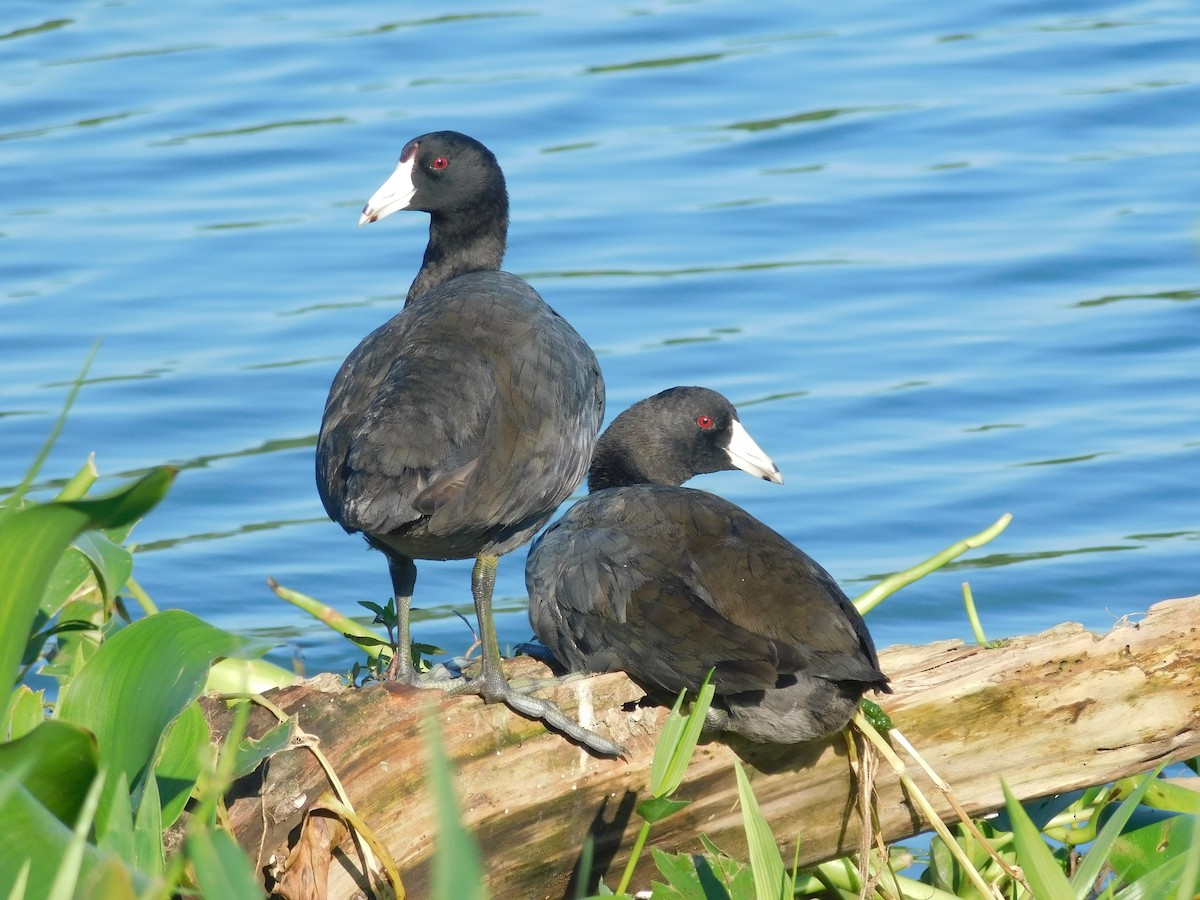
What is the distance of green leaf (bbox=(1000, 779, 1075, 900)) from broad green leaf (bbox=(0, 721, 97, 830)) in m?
1.03

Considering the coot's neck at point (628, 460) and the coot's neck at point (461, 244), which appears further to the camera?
the coot's neck at point (461, 244)

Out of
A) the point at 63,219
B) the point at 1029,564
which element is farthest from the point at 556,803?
the point at 63,219

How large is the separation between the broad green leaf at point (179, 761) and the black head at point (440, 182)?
8.43 feet

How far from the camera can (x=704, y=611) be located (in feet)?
10.7

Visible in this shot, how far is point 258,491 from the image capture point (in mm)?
7133

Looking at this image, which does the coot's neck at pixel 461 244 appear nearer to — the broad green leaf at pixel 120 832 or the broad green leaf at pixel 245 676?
the broad green leaf at pixel 245 676

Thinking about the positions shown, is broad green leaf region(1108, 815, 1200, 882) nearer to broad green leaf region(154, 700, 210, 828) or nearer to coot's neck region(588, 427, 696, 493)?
coot's neck region(588, 427, 696, 493)

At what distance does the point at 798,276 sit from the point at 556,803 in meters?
5.75

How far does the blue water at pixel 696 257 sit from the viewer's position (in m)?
6.77

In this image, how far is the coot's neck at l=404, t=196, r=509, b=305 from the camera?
503 cm

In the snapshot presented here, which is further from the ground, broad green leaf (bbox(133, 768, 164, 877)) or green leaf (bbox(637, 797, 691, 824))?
broad green leaf (bbox(133, 768, 164, 877))

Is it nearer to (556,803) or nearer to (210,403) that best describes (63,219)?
(210,403)

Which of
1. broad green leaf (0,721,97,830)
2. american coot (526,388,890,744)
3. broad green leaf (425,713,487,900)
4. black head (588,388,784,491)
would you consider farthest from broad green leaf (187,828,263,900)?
black head (588,388,784,491)

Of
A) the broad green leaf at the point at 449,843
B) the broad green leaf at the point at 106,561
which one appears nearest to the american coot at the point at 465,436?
the broad green leaf at the point at 106,561
